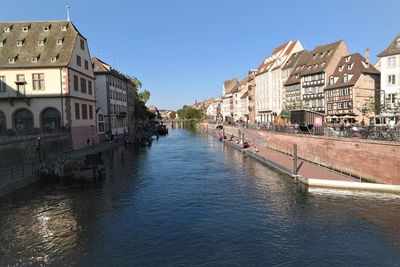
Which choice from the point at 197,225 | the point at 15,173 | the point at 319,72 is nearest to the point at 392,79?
the point at 319,72

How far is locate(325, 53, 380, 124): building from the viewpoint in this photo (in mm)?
58031

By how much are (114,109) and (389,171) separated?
6032 centimetres

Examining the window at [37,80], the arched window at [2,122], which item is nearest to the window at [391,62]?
the window at [37,80]

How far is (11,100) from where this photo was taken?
42.9 meters

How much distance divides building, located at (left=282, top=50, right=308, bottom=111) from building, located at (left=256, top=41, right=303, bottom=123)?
2.17 m

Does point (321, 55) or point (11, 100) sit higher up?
point (321, 55)

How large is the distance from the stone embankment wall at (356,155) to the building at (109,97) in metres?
38.3

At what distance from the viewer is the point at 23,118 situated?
1722 inches

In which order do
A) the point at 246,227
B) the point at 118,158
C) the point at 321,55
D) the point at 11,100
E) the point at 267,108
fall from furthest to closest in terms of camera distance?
the point at 267,108
the point at 321,55
the point at 118,158
the point at 11,100
the point at 246,227

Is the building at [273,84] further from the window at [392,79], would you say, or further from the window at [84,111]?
the window at [84,111]

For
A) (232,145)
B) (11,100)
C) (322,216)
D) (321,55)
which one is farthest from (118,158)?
(321,55)

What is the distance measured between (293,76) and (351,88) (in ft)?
67.9

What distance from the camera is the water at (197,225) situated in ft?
48.2

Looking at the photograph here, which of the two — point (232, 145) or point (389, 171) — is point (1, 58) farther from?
point (389, 171)
